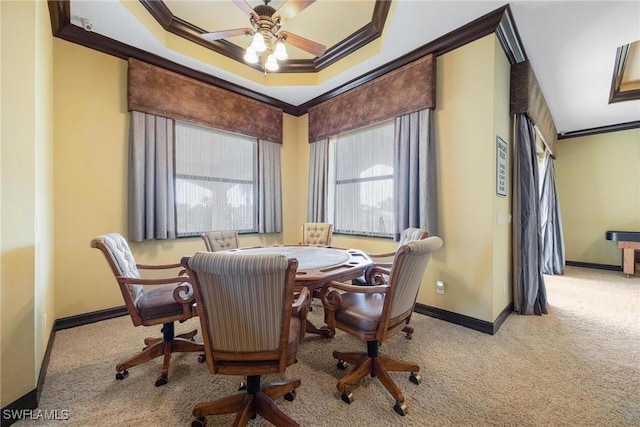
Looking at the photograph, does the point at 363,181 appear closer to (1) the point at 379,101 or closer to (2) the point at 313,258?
(1) the point at 379,101

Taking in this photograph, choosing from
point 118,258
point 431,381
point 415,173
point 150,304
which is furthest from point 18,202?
point 415,173

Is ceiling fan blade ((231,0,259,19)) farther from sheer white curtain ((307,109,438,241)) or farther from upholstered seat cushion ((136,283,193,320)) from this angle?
upholstered seat cushion ((136,283,193,320))

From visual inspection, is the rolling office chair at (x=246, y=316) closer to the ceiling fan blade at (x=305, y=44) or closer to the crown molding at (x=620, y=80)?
the ceiling fan blade at (x=305, y=44)

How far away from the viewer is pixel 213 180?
12.0 feet

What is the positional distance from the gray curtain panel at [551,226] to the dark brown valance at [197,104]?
5.15m

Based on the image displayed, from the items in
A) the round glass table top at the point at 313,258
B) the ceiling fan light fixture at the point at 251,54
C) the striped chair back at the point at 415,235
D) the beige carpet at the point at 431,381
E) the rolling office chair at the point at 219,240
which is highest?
the ceiling fan light fixture at the point at 251,54

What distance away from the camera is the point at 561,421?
1445mm

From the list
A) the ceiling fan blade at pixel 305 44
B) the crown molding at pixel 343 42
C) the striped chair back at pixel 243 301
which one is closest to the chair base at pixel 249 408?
the striped chair back at pixel 243 301

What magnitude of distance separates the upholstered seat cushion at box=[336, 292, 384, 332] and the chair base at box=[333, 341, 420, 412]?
0.70ft

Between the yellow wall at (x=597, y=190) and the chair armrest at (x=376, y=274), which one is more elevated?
the yellow wall at (x=597, y=190)

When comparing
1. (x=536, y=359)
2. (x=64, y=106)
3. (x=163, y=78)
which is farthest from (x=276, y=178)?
(x=536, y=359)

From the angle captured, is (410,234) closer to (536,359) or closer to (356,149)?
(536,359)

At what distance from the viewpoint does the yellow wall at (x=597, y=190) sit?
4961 millimetres

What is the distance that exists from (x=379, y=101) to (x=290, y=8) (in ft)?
5.38
